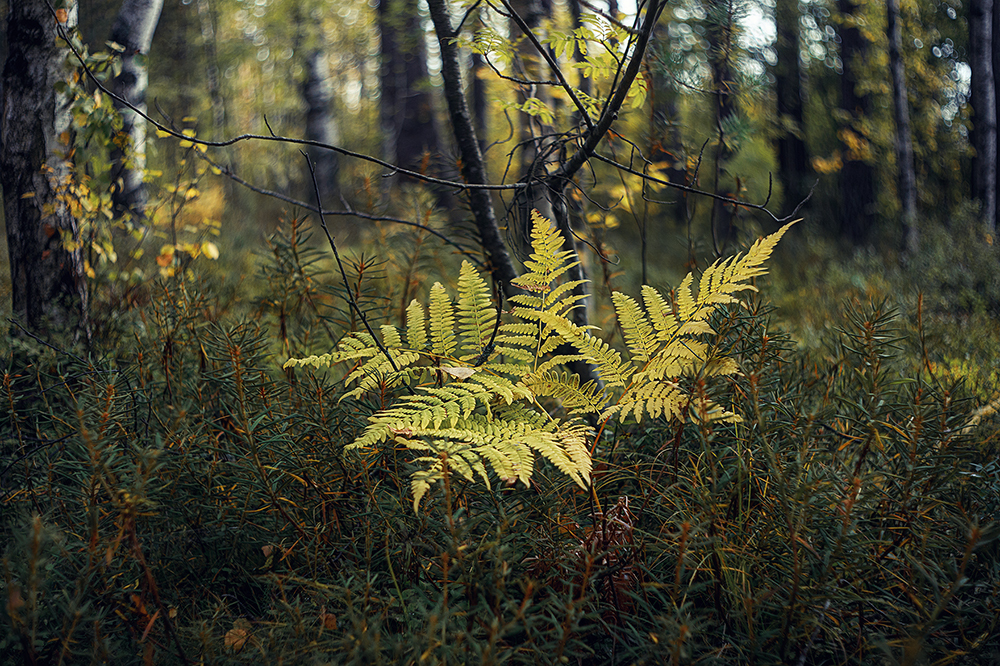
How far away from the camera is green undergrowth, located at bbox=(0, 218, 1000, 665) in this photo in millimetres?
1202

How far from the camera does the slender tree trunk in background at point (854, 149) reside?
812 centimetres

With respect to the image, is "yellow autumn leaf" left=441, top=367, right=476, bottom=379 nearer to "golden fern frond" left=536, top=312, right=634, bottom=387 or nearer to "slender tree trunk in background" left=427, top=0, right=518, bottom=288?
"golden fern frond" left=536, top=312, right=634, bottom=387

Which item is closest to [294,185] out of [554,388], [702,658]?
[554,388]

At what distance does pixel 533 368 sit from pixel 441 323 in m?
0.34

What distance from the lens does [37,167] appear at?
2328mm

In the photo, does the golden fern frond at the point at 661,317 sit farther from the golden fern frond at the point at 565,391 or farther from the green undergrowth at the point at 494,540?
the golden fern frond at the point at 565,391

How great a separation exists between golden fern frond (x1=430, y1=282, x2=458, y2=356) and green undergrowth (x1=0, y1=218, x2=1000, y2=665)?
9.9 inches

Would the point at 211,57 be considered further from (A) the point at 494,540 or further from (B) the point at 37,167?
(A) the point at 494,540

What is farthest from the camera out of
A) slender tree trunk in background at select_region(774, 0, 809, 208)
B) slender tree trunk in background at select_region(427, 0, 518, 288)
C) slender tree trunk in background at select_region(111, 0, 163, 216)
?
slender tree trunk in background at select_region(774, 0, 809, 208)

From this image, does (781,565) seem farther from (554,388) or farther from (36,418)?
(36,418)

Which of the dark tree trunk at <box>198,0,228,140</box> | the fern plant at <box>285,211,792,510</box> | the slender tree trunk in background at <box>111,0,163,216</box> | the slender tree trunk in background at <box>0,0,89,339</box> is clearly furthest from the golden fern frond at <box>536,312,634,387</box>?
the dark tree trunk at <box>198,0,228,140</box>

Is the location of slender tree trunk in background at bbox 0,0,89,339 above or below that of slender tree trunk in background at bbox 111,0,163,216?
below

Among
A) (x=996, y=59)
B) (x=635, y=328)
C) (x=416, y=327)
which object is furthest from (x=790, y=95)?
(x=416, y=327)

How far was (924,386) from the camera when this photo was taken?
1609 millimetres
